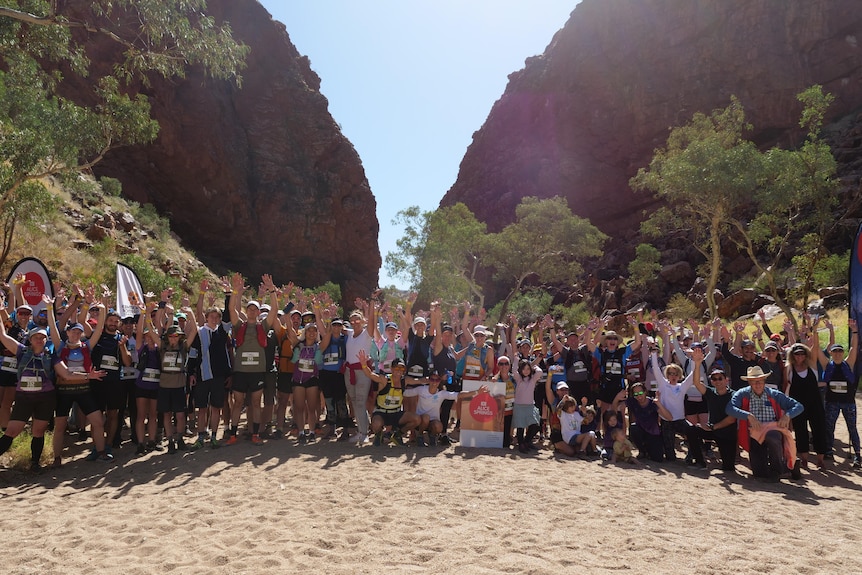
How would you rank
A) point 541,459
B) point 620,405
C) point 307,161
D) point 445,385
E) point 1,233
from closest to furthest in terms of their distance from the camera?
point 541,459 < point 620,405 < point 445,385 < point 1,233 < point 307,161

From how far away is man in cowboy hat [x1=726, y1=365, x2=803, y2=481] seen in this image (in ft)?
23.4

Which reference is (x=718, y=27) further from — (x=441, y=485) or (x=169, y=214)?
(x=441, y=485)

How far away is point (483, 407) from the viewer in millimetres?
8695

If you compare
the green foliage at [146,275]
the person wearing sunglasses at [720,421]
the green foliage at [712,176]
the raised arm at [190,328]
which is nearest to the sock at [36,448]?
the raised arm at [190,328]

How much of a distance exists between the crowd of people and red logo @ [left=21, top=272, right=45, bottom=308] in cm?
22

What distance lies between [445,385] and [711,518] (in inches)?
182

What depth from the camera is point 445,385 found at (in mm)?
9188

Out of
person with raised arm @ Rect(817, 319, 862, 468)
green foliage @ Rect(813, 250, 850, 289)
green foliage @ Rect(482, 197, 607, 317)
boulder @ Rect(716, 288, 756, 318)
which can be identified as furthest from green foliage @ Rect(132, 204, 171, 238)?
green foliage @ Rect(813, 250, 850, 289)

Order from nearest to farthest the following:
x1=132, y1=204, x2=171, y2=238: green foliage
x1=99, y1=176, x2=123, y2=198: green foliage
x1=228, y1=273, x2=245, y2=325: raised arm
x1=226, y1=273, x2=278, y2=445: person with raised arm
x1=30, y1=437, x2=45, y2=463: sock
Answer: x1=30, y1=437, x2=45, y2=463: sock → x1=226, y1=273, x2=278, y2=445: person with raised arm → x1=228, y1=273, x2=245, y2=325: raised arm → x1=132, y1=204, x2=171, y2=238: green foliage → x1=99, y1=176, x2=123, y2=198: green foliage

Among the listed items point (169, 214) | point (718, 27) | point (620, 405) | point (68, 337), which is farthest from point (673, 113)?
point (68, 337)

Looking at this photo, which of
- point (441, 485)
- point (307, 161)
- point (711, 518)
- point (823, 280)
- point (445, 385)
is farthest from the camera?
point (307, 161)

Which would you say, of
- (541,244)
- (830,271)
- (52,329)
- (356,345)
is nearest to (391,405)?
(356,345)

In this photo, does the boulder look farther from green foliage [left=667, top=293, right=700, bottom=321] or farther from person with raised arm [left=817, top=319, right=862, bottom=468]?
person with raised arm [left=817, top=319, right=862, bottom=468]

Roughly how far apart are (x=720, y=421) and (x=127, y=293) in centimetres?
1076
